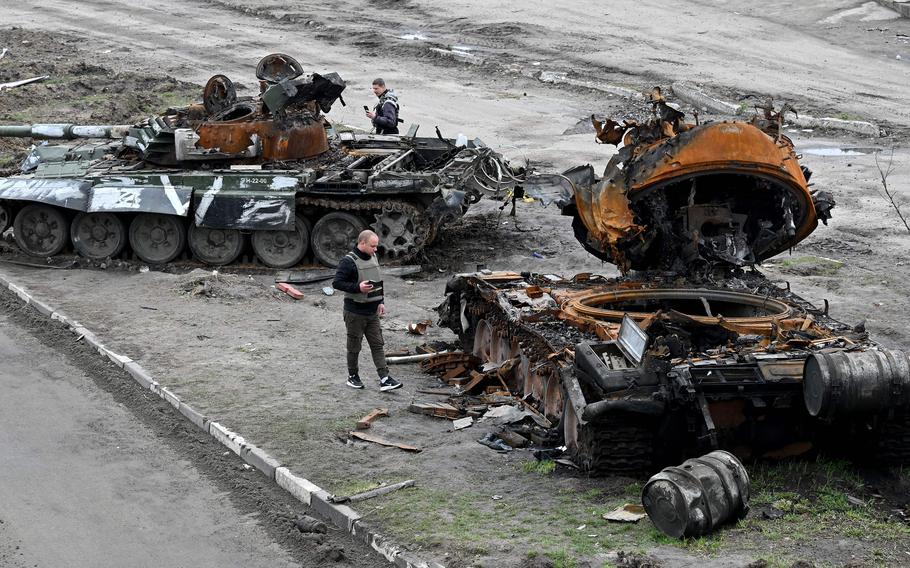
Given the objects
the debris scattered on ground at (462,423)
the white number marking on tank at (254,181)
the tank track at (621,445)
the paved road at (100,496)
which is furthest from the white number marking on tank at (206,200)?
the tank track at (621,445)

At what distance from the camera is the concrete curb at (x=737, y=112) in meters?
26.5

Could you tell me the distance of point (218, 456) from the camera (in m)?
11.1

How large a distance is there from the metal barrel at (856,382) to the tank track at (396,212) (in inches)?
398

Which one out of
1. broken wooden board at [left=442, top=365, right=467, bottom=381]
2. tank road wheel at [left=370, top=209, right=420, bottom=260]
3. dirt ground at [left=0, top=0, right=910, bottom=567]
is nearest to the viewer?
dirt ground at [left=0, top=0, right=910, bottom=567]

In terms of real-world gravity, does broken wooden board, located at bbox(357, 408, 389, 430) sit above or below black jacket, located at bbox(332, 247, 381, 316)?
below

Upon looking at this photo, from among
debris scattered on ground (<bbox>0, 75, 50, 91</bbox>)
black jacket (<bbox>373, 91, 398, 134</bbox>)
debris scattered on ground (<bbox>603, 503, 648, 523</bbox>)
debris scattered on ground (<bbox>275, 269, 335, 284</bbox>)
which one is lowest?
debris scattered on ground (<bbox>275, 269, 335, 284</bbox>)

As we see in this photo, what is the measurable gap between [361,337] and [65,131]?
11.2 metres

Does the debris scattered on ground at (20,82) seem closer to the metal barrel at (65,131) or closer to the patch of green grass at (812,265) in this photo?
the metal barrel at (65,131)

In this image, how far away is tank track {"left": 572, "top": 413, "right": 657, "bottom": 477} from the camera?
9906 mm

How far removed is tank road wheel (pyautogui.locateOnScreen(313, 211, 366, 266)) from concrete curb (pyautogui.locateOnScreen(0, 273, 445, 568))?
491 centimetres

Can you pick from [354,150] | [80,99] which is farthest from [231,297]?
[80,99]

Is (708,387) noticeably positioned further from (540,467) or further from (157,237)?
(157,237)

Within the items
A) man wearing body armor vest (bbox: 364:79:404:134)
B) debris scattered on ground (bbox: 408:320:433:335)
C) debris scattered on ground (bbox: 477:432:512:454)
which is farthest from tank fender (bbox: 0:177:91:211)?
debris scattered on ground (bbox: 477:432:512:454)

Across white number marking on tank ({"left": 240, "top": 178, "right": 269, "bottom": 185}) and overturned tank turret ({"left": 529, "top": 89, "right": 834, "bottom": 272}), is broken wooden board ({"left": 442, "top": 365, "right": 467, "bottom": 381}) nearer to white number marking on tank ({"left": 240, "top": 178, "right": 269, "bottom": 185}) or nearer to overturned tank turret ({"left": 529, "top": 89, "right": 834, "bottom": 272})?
overturned tank turret ({"left": 529, "top": 89, "right": 834, "bottom": 272})
